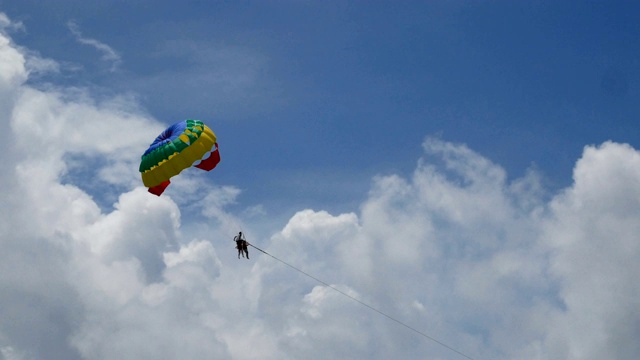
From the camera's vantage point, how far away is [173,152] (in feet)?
272

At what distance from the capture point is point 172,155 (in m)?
82.9

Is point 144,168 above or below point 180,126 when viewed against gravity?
below

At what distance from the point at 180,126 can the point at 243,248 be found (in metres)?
14.0

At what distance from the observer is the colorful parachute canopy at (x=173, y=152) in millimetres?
83188

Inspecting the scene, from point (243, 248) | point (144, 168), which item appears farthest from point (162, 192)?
point (243, 248)

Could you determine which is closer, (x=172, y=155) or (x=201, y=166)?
(x=172, y=155)

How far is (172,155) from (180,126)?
433 centimetres

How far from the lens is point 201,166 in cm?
8850

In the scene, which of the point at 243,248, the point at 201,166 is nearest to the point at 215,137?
the point at 201,166

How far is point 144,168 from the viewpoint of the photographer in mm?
84312

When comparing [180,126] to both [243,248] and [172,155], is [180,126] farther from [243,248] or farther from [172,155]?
[243,248]

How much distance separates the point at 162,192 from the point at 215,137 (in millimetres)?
7919

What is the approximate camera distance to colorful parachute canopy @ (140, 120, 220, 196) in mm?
83188

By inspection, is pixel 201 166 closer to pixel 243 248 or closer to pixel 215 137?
pixel 215 137
